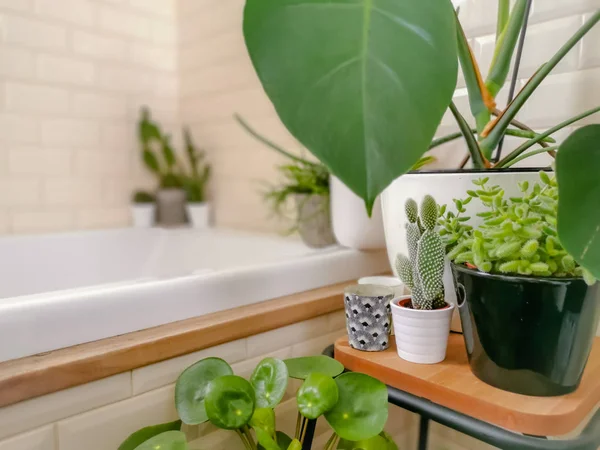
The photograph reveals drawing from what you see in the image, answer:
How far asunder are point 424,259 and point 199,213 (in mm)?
1193

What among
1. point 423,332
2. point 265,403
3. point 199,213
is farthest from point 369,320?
point 199,213

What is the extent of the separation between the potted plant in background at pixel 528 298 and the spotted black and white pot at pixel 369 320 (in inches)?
5.0

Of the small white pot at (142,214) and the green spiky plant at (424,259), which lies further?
the small white pot at (142,214)

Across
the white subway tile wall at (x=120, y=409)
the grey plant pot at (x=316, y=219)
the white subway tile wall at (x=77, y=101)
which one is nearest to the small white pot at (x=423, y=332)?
Result: the white subway tile wall at (x=120, y=409)

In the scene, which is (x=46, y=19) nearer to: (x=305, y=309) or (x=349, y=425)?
(x=305, y=309)

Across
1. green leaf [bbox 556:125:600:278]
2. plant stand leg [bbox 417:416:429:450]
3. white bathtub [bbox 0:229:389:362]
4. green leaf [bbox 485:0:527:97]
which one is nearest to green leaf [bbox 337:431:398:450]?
plant stand leg [bbox 417:416:429:450]

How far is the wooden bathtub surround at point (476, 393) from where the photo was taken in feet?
1.52

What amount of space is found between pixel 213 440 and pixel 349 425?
24 centimetres

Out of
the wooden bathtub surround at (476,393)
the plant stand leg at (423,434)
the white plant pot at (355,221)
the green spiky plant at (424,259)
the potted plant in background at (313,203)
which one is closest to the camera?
the wooden bathtub surround at (476,393)

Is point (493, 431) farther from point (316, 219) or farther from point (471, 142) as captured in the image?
point (316, 219)

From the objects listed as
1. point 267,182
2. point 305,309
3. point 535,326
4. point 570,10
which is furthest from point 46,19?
point 535,326

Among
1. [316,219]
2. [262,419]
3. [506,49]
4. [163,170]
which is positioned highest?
[506,49]

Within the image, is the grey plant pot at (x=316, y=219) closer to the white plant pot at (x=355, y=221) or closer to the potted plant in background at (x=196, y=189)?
the white plant pot at (x=355, y=221)

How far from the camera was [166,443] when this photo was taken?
489mm
